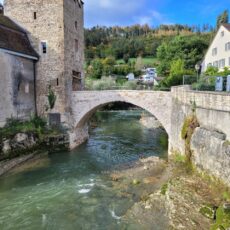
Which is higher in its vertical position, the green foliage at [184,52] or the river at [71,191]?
the green foliage at [184,52]

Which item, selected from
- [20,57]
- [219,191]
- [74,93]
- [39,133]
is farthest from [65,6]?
[219,191]

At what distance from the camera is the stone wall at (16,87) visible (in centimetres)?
1559

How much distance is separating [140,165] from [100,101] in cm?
572

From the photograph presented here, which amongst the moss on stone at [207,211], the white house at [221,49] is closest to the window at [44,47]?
the moss on stone at [207,211]

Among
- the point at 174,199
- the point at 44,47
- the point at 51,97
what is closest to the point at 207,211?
the point at 174,199

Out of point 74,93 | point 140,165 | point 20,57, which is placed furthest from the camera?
point 74,93

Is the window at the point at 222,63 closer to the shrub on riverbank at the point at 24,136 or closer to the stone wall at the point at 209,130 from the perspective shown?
the stone wall at the point at 209,130

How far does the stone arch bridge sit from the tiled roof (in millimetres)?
4641

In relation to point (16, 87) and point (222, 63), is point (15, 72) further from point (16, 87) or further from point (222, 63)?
point (222, 63)

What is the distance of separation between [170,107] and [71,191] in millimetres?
8300

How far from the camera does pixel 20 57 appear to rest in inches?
667

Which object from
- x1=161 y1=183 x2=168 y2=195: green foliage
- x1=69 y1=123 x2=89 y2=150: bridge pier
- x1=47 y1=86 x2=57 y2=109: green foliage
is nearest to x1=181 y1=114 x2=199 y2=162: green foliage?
x1=161 y1=183 x2=168 y2=195: green foliage

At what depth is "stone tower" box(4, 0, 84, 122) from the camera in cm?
1766

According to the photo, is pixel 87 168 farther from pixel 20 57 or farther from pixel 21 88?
pixel 20 57
